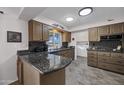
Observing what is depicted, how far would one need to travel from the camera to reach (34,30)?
3.01 m

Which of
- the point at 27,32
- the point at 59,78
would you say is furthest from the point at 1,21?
the point at 59,78

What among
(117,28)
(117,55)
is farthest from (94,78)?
(117,28)

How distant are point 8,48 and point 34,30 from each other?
1034 millimetres

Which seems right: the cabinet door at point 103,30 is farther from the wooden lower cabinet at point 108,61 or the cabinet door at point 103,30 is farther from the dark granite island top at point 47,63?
the dark granite island top at point 47,63

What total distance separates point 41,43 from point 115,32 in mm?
3316

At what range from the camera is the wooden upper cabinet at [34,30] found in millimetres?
2959

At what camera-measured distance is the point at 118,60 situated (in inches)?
129

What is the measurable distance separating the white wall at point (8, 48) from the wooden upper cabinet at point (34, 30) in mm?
240

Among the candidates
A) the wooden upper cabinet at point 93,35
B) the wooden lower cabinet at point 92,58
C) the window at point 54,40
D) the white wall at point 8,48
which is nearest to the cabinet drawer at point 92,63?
the wooden lower cabinet at point 92,58

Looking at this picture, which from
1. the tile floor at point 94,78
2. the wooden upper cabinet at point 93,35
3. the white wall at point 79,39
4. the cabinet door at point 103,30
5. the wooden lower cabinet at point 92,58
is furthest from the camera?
the white wall at point 79,39

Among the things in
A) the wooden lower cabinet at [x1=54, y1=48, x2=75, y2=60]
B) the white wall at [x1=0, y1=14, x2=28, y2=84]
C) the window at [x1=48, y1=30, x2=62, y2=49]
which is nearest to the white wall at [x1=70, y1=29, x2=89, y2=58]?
the wooden lower cabinet at [x1=54, y1=48, x2=75, y2=60]

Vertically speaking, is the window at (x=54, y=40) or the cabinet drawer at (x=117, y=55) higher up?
the window at (x=54, y=40)

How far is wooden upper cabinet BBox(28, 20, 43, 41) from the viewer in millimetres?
2959
